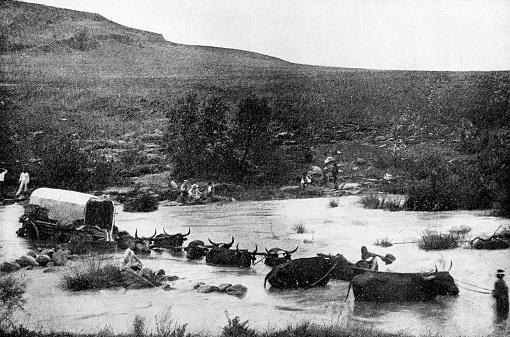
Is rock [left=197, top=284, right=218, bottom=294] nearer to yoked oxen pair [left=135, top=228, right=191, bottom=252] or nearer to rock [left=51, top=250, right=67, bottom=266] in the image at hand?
yoked oxen pair [left=135, top=228, right=191, bottom=252]

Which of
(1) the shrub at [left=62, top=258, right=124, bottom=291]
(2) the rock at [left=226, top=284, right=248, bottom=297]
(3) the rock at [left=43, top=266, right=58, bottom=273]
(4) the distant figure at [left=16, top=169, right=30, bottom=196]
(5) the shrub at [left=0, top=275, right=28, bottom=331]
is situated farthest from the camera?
(4) the distant figure at [left=16, top=169, right=30, bottom=196]

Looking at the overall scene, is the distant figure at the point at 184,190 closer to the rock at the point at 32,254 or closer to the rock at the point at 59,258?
the rock at the point at 59,258

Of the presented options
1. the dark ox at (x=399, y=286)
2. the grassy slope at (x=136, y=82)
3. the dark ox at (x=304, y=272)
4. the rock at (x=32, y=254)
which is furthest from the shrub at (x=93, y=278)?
the dark ox at (x=399, y=286)

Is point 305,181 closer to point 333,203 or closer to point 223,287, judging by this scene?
point 333,203

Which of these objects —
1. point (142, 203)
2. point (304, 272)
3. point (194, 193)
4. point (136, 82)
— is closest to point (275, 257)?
point (304, 272)

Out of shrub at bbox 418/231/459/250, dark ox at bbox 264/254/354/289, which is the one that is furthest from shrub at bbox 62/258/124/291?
shrub at bbox 418/231/459/250
